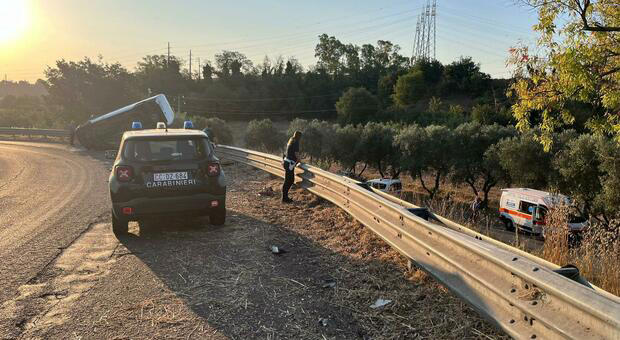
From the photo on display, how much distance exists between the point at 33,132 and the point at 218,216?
34552 millimetres

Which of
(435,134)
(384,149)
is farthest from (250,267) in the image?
(384,149)

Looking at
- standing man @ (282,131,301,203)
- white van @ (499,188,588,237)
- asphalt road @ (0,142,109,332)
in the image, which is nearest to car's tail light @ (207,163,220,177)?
asphalt road @ (0,142,109,332)

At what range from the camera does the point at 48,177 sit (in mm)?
13750

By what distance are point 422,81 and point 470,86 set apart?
9.74 meters

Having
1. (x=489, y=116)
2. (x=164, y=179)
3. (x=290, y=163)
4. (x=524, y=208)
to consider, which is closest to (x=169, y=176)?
(x=164, y=179)

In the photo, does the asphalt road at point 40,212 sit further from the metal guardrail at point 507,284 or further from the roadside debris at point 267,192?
the metal guardrail at point 507,284

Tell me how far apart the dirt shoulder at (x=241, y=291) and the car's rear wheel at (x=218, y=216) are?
23 cm

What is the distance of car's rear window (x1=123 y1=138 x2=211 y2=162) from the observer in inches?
249

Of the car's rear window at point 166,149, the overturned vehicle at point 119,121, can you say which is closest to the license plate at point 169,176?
the car's rear window at point 166,149

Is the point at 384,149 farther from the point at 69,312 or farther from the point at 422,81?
the point at 422,81

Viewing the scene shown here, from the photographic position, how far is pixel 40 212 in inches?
329

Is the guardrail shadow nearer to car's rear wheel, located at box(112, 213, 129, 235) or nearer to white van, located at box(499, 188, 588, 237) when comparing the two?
car's rear wheel, located at box(112, 213, 129, 235)

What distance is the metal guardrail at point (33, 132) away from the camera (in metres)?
31.8

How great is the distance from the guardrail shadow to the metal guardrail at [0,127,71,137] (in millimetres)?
29201
